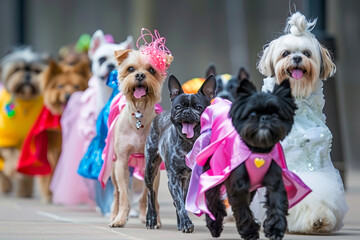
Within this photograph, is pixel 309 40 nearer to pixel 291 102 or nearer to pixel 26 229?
pixel 291 102

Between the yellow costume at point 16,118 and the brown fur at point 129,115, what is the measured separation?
5.55 meters

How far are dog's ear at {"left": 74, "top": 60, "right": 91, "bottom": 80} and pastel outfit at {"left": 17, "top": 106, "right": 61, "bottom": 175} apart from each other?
0.75 m

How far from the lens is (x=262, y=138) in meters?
7.11

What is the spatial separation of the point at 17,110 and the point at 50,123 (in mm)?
1343

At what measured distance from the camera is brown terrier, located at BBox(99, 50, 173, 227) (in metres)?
9.45

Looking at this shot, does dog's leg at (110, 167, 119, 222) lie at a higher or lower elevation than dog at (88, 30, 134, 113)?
lower

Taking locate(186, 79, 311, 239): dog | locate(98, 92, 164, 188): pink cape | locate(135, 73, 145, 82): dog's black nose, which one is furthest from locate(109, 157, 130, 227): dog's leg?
locate(186, 79, 311, 239): dog

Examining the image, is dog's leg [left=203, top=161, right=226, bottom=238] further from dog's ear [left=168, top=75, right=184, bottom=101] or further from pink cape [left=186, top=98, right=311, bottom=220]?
dog's ear [left=168, top=75, right=184, bottom=101]

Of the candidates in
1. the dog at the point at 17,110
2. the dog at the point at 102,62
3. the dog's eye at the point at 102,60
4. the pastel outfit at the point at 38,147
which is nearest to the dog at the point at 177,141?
the dog at the point at 102,62

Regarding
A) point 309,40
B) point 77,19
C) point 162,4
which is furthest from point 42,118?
point 77,19

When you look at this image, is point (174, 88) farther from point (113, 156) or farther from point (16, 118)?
point (16, 118)

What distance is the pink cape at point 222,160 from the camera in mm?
7379

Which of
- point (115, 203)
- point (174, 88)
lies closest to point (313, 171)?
point (174, 88)

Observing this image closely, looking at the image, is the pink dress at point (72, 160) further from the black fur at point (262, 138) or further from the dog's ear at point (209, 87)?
the black fur at point (262, 138)
